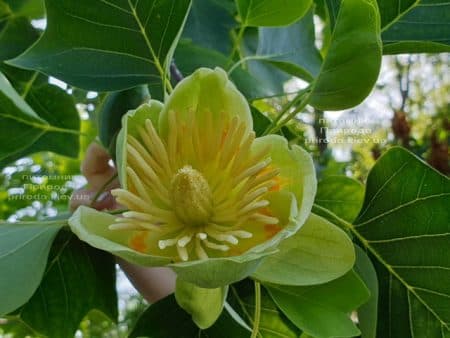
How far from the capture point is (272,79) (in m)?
1.10

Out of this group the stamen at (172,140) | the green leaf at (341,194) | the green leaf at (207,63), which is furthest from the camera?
the green leaf at (207,63)

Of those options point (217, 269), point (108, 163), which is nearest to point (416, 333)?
point (217, 269)

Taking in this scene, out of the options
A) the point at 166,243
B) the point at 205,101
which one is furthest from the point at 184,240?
the point at 205,101

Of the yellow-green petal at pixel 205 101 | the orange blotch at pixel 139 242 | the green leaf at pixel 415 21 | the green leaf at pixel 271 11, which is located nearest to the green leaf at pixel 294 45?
the green leaf at pixel 271 11

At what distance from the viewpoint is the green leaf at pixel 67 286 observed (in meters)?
0.68

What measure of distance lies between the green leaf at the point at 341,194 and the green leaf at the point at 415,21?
0.18 metres

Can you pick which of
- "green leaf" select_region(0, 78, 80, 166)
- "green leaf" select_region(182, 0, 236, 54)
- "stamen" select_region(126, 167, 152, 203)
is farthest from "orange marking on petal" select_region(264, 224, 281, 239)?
"green leaf" select_region(182, 0, 236, 54)

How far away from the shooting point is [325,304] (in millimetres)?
598

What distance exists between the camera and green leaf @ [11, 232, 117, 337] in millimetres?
683

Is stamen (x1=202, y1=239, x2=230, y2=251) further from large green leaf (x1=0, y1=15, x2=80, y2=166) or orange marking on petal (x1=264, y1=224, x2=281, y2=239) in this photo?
large green leaf (x1=0, y1=15, x2=80, y2=166)

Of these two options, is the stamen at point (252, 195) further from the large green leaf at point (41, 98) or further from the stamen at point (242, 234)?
the large green leaf at point (41, 98)

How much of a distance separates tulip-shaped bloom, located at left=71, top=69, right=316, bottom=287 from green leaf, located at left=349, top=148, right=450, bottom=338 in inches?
6.2

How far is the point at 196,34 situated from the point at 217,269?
0.70 m

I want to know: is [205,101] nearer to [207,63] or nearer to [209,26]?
[207,63]
